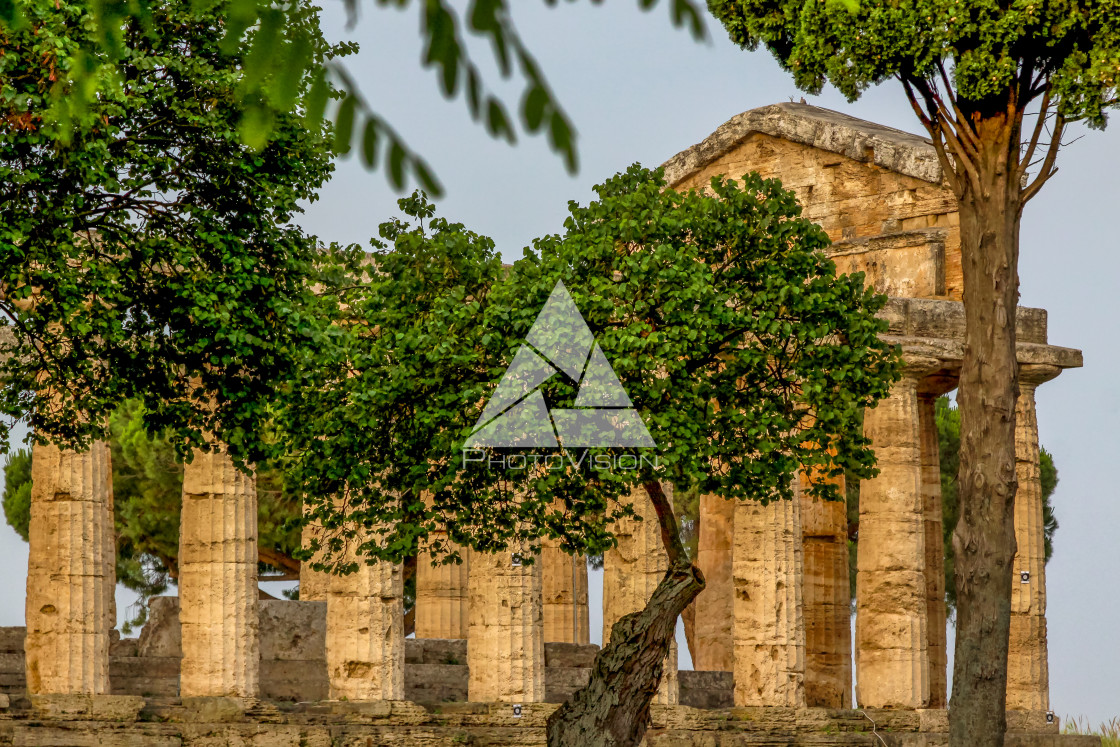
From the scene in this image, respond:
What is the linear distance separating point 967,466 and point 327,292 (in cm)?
730

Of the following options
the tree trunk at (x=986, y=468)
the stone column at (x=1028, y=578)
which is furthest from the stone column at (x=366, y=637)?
the stone column at (x=1028, y=578)

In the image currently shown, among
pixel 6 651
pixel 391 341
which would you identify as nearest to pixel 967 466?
pixel 391 341

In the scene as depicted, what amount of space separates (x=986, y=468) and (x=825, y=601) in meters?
11.2

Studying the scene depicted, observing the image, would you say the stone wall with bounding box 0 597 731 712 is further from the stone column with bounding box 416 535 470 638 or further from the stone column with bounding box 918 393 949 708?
the stone column with bounding box 918 393 949 708

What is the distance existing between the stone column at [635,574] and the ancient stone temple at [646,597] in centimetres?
4

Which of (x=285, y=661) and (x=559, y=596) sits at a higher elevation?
(x=559, y=596)

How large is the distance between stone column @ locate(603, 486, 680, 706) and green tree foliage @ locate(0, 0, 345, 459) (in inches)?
329

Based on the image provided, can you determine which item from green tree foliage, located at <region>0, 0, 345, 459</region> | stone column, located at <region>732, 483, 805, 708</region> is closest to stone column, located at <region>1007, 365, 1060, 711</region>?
stone column, located at <region>732, 483, 805, 708</region>

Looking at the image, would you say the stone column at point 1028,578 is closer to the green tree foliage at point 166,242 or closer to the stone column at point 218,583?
the stone column at point 218,583

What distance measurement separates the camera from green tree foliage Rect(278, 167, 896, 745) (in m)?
17.1

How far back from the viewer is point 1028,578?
26.2 m

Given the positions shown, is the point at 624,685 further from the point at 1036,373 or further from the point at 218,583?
the point at 1036,373

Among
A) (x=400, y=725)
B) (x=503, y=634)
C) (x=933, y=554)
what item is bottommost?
(x=400, y=725)

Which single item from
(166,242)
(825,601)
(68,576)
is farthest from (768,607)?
(166,242)
